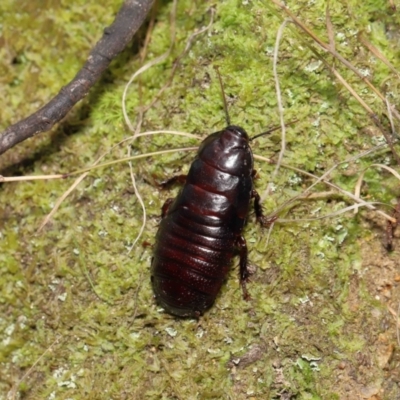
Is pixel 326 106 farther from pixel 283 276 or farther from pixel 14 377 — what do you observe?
pixel 14 377

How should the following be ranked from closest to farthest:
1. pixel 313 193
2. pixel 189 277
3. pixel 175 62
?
pixel 189 277 < pixel 313 193 < pixel 175 62

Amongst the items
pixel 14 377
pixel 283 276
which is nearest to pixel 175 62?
pixel 283 276

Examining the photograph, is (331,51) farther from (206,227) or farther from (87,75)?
(87,75)

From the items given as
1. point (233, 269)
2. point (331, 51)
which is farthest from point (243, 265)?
point (331, 51)

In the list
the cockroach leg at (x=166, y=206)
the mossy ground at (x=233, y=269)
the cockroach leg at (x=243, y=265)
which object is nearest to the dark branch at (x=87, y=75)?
the mossy ground at (x=233, y=269)

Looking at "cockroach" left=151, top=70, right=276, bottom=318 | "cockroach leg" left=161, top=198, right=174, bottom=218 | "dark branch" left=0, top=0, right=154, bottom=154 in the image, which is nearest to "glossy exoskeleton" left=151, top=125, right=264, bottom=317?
"cockroach" left=151, top=70, right=276, bottom=318

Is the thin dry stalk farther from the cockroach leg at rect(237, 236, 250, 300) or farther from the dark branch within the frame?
the cockroach leg at rect(237, 236, 250, 300)
